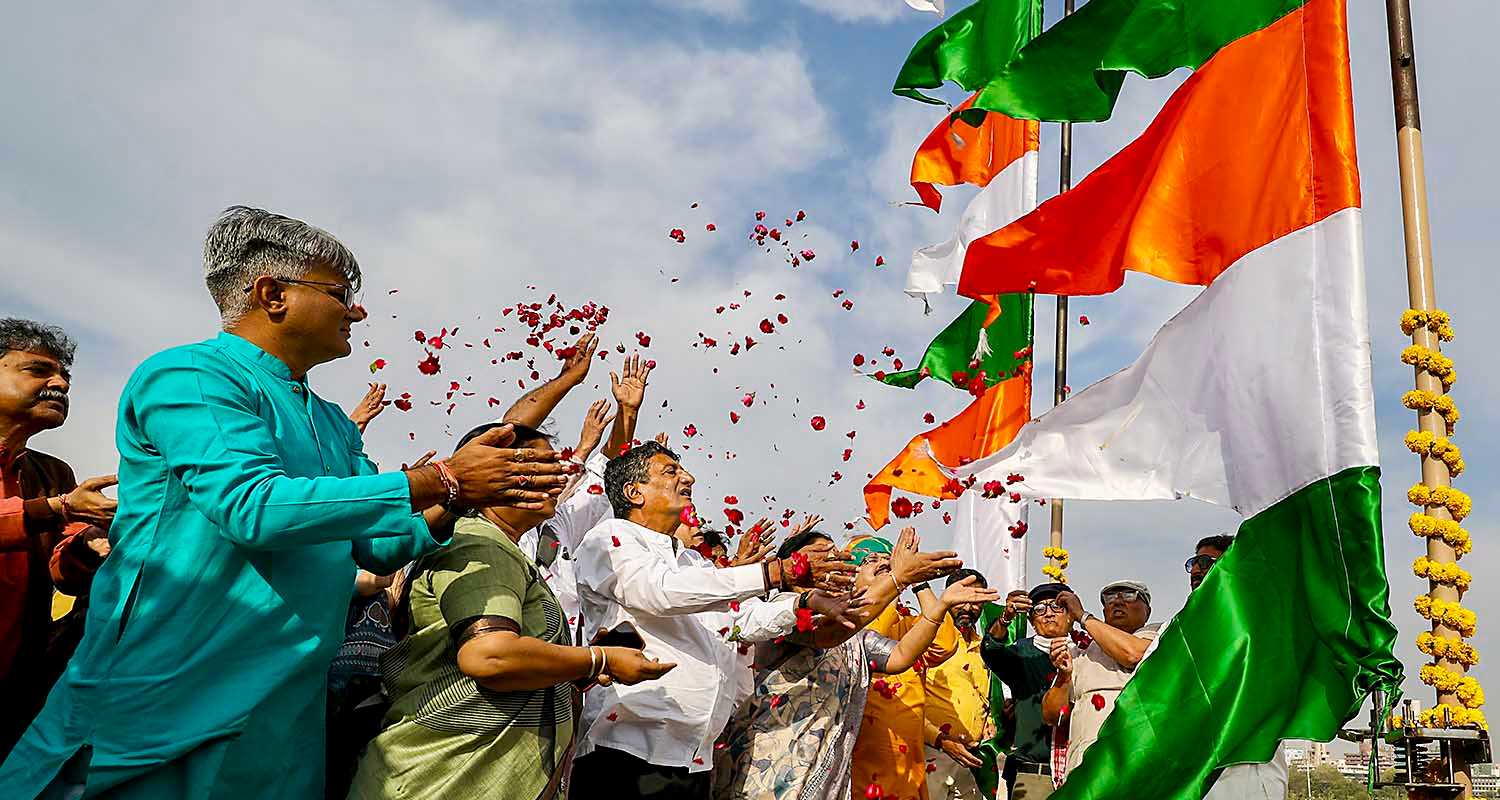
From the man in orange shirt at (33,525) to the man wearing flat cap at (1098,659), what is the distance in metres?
4.58

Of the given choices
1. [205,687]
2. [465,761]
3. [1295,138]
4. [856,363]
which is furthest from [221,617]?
[856,363]

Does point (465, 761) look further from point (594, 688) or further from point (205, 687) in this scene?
point (594, 688)

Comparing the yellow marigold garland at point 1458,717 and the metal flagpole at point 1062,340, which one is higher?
the metal flagpole at point 1062,340

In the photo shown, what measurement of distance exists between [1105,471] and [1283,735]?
149 cm

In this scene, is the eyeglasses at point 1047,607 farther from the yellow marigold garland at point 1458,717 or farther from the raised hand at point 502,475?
the raised hand at point 502,475

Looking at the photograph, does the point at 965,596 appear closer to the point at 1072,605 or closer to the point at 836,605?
the point at 836,605

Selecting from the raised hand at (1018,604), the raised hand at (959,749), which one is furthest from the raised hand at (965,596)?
the raised hand at (959,749)

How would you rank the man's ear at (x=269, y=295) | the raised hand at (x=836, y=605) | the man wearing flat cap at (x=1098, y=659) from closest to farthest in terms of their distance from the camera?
the man's ear at (x=269, y=295) → the raised hand at (x=836, y=605) → the man wearing flat cap at (x=1098, y=659)

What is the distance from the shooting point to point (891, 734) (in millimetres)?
5898

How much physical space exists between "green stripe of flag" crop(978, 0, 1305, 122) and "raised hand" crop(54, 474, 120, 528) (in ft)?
14.8

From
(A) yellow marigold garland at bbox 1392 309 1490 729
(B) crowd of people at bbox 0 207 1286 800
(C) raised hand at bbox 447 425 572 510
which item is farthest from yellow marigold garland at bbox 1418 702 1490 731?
(C) raised hand at bbox 447 425 572 510

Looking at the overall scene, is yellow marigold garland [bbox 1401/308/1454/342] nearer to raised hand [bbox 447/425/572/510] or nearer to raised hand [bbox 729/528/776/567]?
raised hand [bbox 729/528/776/567]

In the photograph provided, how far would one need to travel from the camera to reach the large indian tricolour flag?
167 inches

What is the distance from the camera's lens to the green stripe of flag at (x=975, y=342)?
8844 millimetres
